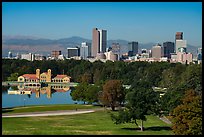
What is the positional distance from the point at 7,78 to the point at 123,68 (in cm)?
1174

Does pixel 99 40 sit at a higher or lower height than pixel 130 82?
higher

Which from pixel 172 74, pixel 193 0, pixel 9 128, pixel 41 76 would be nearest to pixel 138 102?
pixel 9 128

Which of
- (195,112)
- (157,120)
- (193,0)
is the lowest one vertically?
(157,120)

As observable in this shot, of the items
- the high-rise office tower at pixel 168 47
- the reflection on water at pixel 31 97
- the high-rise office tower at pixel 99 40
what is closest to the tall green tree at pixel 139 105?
the reflection on water at pixel 31 97

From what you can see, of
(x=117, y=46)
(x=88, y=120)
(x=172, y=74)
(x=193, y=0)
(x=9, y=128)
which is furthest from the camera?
(x=117, y=46)

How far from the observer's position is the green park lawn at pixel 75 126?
10.1 metres

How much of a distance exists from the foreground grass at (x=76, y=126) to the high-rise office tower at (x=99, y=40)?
104 m

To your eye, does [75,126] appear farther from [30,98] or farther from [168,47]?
[168,47]

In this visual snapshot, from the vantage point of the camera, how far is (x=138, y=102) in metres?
10.8

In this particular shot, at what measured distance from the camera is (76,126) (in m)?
11.4

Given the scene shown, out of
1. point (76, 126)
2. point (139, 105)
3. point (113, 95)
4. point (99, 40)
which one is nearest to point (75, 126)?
point (76, 126)

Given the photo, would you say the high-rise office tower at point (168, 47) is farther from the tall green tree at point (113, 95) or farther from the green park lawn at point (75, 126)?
the green park lawn at point (75, 126)

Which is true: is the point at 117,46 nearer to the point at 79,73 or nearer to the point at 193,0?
the point at 79,73

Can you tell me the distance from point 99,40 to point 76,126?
358ft
